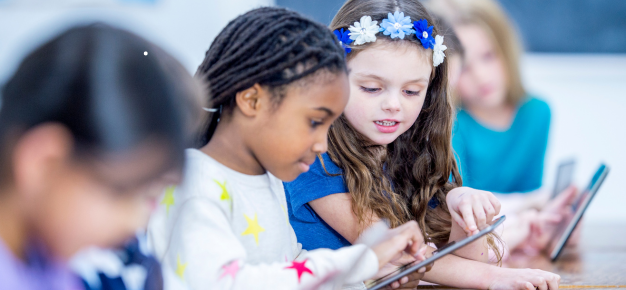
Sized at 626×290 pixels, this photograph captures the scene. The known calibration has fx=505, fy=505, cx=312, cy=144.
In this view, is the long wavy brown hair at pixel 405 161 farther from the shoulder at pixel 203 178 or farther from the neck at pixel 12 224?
the neck at pixel 12 224

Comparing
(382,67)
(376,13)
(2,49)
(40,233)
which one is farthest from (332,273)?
(2,49)

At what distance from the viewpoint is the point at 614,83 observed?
7.92ft

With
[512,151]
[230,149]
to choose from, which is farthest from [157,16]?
[230,149]

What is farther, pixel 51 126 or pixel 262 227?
pixel 262 227

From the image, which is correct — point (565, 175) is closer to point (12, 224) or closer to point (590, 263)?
point (590, 263)

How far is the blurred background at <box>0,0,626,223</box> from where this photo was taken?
2.30m

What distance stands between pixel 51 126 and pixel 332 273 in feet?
1.12

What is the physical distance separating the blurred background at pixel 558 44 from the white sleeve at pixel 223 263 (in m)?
1.76

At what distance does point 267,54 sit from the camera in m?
0.65

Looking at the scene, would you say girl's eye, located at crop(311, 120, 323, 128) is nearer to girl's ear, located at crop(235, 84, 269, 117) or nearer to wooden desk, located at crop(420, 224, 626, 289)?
girl's ear, located at crop(235, 84, 269, 117)

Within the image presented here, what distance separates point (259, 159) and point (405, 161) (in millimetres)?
443

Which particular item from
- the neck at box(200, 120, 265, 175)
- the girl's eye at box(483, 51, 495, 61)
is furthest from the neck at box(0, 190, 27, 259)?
the girl's eye at box(483, 51, 495, 61)

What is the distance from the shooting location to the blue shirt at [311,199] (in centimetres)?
91

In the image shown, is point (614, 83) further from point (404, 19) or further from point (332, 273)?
point (332, 273)
